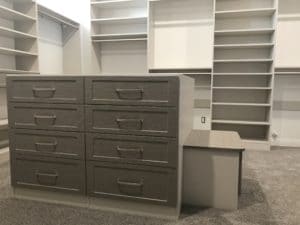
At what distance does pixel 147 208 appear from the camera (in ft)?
5.19

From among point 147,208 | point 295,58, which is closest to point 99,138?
point 147,208

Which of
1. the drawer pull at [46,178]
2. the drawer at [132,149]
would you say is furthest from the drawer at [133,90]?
the drawer pull at [46,178]

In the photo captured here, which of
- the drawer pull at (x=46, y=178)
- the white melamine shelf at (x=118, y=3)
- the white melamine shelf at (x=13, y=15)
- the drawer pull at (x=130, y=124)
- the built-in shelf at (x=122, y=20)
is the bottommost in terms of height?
the drawer pull at (x=46, y=178)

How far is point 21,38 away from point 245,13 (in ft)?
9.50

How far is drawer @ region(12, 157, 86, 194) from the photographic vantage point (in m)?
1.66

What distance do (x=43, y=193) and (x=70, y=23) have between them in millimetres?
3003

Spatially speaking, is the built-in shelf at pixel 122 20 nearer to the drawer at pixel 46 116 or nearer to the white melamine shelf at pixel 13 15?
the white melamine shelf at pixel 13 15

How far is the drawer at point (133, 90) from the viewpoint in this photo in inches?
56.6

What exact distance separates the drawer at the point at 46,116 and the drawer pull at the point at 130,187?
0.43 m

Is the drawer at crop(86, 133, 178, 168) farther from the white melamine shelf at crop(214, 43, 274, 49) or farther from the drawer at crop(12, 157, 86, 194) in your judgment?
the white melamine shelf at crop(214, 43, 274, 49)

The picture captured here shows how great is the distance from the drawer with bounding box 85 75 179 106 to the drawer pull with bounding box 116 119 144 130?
0.10m

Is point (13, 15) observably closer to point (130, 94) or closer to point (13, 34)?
point (13, 34)

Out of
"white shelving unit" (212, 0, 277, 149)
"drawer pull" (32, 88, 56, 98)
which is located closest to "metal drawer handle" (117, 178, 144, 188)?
"drawer pull" (32, 88, 56, 98)

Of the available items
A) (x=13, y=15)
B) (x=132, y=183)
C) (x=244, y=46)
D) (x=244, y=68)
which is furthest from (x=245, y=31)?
(x=13, y=15)
